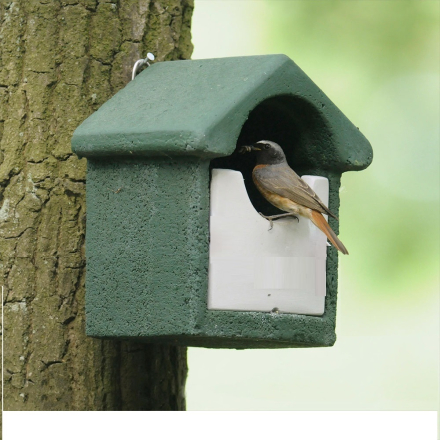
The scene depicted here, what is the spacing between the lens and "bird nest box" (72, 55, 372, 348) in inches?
136

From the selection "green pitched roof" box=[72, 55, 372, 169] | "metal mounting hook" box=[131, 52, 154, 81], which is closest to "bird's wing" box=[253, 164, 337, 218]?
"green pitched roof" box=[72, 55, 372, 169]

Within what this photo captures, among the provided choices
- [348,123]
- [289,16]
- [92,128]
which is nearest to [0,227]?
[92,128]

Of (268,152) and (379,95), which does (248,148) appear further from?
(379,95)

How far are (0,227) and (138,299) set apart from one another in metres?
0.78

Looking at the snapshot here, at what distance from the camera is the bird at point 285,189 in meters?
3.82

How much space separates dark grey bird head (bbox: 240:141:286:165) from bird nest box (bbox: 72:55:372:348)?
0.18 metres

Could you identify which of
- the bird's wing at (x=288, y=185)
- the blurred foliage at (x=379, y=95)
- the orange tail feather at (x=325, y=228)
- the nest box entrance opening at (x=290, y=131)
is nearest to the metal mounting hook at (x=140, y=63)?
the nest box entrance opening at (x=290, y=131)

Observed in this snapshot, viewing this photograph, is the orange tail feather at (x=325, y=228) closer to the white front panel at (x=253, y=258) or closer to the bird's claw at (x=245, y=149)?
the white front panel at (x=253, y=258)

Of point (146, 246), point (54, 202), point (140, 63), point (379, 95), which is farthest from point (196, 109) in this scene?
point (379, 95)

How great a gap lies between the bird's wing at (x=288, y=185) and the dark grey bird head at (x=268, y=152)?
37 millimetres

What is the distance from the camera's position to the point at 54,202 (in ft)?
13.0

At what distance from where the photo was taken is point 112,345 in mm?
4059

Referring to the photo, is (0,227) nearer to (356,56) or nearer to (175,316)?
(175,316)

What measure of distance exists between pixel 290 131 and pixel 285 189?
1.12 feet
